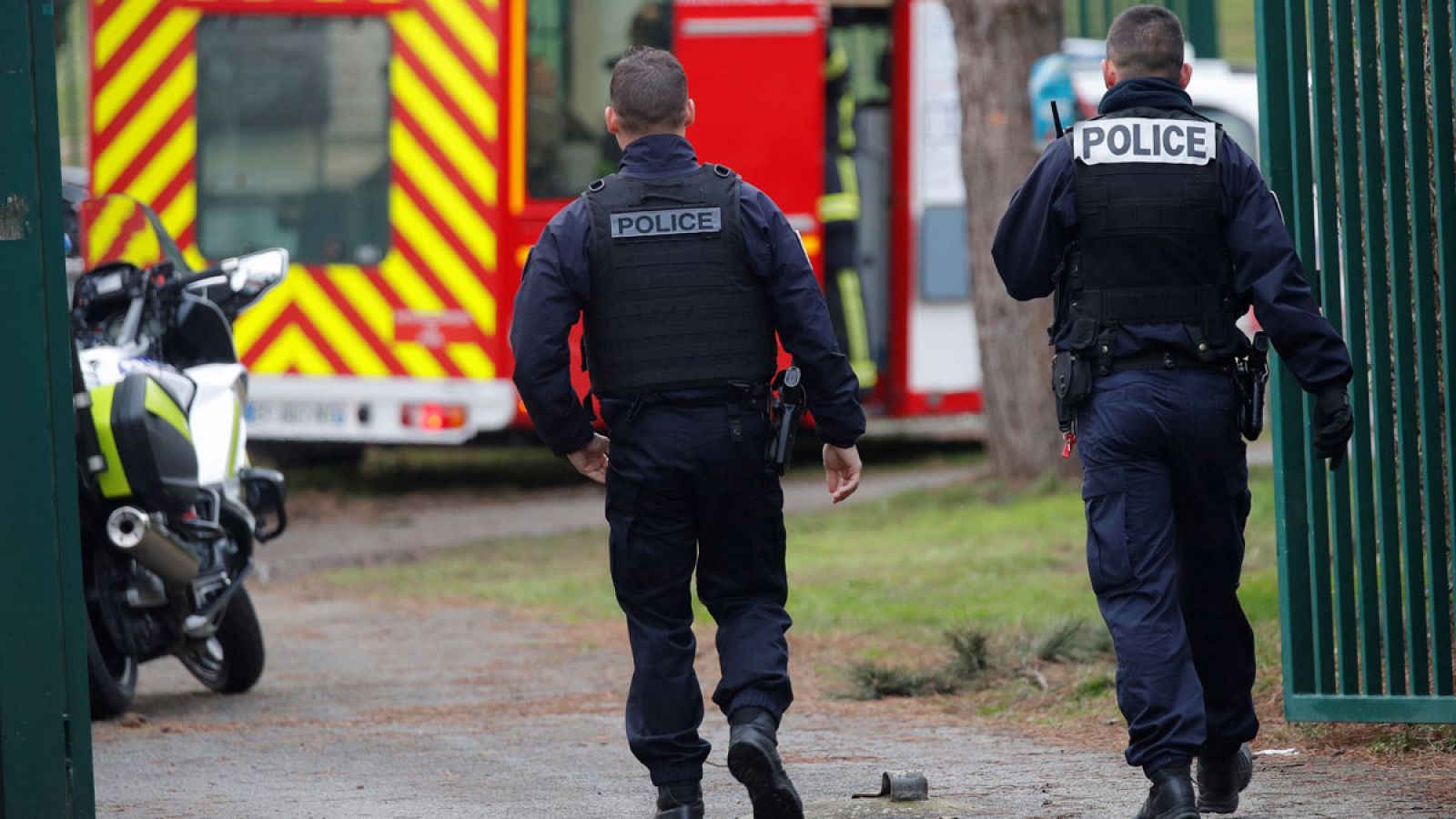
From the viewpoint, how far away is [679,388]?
178 inches

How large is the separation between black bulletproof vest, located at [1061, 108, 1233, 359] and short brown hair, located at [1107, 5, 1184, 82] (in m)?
0.11

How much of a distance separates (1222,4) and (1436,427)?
13440mm

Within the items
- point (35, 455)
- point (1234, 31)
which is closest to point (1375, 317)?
point (35, 455)

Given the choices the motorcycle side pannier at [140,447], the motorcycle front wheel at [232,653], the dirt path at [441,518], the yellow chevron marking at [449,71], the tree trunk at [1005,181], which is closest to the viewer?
the motorcycle side pannier at [140,447]

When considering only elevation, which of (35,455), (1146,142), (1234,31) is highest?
(1234,31)

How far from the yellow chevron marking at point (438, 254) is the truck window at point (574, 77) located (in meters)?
0.55

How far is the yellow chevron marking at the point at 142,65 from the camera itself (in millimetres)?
11734

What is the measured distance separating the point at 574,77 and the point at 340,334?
6.04 ft

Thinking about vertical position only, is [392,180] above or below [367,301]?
above

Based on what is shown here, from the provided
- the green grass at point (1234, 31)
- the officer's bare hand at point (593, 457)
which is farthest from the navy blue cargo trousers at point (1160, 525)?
the green grass at point (1234, 31)

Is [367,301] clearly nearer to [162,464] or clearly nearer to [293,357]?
[293,357]

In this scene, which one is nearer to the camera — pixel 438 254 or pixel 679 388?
pixel 679 388

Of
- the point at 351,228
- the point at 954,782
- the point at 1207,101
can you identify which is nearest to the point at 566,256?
the point at 954,782

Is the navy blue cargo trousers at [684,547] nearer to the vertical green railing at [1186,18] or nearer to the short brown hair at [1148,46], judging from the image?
the short brown hair at [1148,46]
